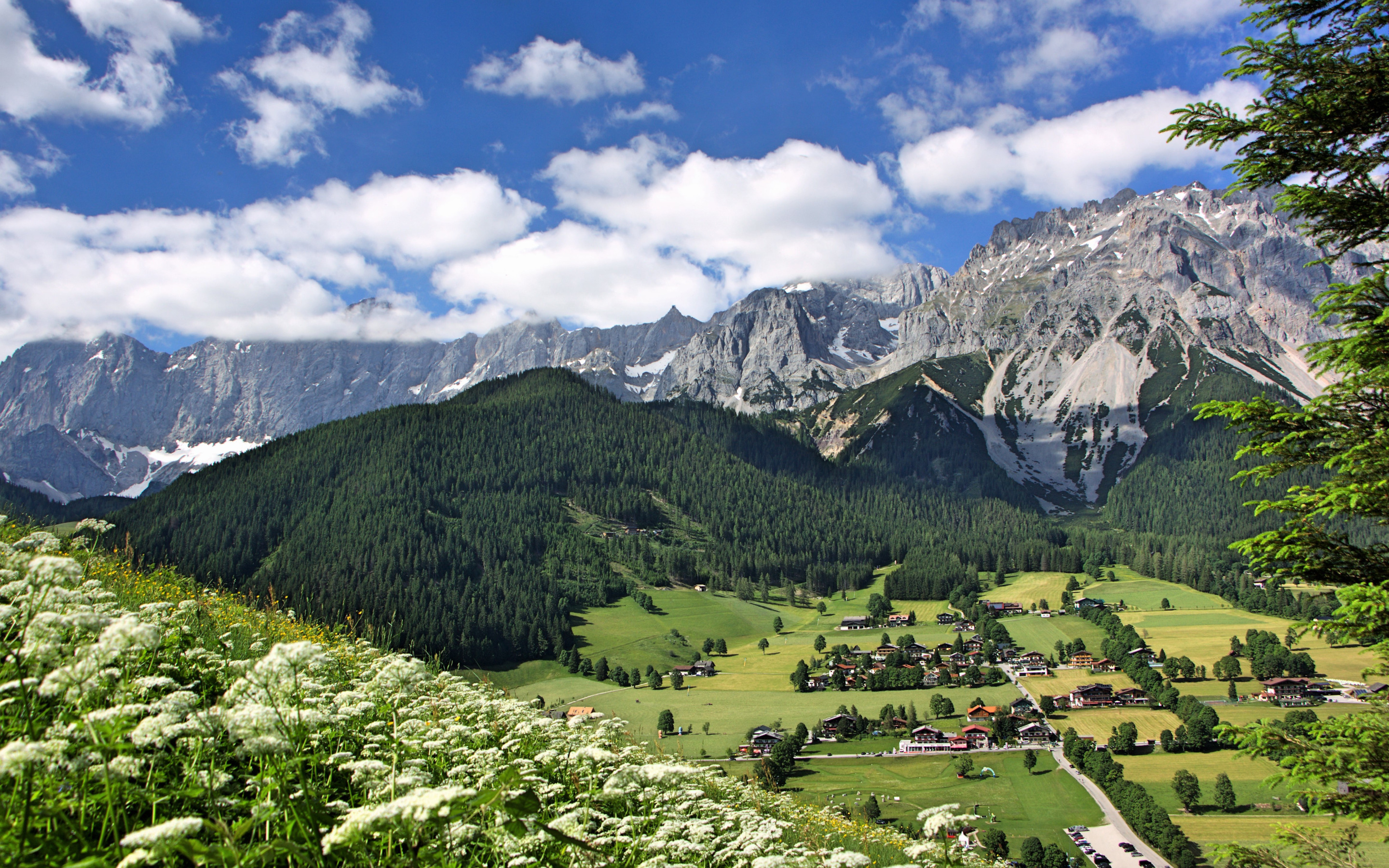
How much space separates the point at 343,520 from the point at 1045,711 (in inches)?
6347

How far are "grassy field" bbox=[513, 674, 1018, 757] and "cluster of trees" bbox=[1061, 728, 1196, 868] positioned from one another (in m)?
14.7

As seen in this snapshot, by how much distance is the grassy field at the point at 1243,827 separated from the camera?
158 ft

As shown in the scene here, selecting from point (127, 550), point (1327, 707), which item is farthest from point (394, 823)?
point (1327, 707)

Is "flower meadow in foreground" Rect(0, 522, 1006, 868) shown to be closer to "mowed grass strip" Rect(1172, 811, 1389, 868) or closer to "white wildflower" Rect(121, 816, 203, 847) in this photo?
"white wildflower" Rect(121, 816, 203, 847)

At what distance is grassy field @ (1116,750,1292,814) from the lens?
58.1 m

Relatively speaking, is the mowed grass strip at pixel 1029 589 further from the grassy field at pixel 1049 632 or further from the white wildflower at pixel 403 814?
the white wildflower at pixel 403 814

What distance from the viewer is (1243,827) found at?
170 ft

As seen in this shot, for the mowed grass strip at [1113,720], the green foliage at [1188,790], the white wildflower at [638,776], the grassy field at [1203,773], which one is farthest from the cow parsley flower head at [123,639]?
the mowed grass strip at [1113,720]

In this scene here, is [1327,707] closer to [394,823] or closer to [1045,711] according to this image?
[1045,711]

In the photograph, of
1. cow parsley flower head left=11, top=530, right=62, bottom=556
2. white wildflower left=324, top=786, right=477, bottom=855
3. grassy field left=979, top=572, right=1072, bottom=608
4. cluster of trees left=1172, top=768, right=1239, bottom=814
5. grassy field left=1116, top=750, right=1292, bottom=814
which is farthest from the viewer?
grassy field left=979, top=572, right=1072, bottom=608

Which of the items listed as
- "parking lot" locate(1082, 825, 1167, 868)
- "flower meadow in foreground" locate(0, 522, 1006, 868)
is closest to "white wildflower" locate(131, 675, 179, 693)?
"flower meadow in foreground" locate(0, 522, 1006, 868)

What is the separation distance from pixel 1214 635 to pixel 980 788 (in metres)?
84.4

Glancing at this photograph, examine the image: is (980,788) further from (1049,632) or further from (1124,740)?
(1049,632)

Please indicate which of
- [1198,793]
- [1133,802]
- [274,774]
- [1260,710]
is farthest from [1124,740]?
[274,774]
